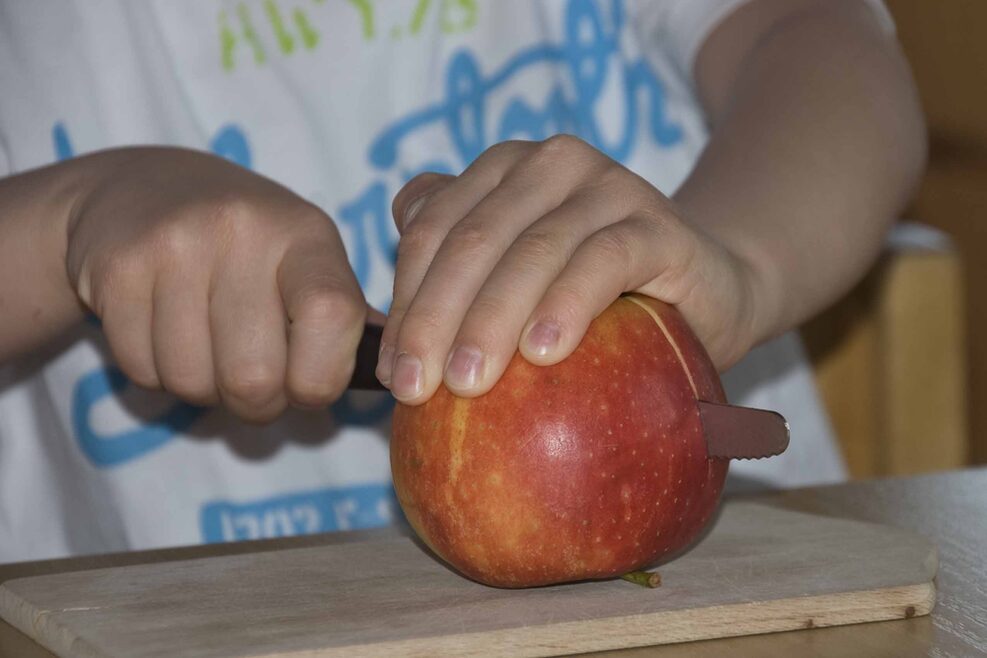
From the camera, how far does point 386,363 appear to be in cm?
59

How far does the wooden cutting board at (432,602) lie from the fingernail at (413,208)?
17 centimetres

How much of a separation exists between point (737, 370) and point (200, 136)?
52 centimetres

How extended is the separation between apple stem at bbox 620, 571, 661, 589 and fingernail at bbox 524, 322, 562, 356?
118mm

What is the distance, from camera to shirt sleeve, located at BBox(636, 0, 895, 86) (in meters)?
1.06

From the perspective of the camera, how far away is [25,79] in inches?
40.4

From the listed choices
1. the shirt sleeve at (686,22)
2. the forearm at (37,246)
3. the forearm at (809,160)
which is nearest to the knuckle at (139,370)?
the forearm at (37,246)

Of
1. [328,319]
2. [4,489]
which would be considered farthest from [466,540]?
[4,489]

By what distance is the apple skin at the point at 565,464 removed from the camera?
1.82 feet

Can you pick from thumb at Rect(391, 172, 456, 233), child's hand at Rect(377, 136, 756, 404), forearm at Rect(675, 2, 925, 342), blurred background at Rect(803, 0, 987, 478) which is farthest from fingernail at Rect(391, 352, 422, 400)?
blurred background at Rect(803, 0, 987, 478)

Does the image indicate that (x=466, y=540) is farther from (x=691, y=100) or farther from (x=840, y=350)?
(x=840, y=350)

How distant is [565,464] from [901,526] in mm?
274

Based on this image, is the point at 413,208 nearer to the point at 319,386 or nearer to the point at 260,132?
the point at 319,386

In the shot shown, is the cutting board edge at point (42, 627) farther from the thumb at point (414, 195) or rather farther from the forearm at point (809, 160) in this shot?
the forearm at point (809, 160)

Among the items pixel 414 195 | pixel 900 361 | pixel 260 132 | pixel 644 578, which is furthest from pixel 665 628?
pixel 900 361
